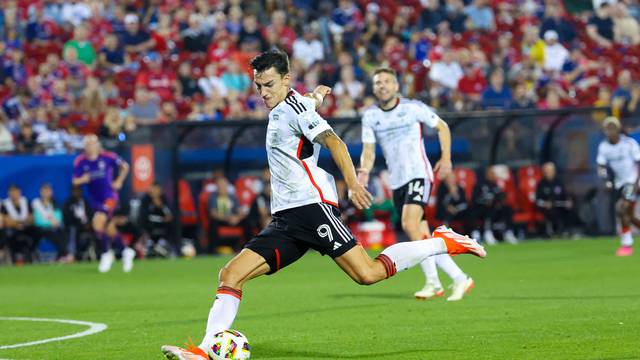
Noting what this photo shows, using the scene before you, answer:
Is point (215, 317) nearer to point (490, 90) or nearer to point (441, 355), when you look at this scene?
point (441, 355)

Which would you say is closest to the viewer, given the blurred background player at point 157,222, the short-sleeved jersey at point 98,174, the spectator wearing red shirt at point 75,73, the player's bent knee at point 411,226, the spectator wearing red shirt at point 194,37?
the player's bent knee at point 411,226

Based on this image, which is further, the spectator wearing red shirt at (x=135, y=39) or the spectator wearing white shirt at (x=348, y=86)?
the spectator wearing white shirt at (x=348, y=86)

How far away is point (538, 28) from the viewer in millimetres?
32219

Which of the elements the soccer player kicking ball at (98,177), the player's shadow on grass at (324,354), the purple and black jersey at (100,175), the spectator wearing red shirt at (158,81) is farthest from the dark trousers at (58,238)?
the player's shadow on grass at (324,354)

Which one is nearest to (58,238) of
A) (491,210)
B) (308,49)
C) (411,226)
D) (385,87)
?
(308,49)

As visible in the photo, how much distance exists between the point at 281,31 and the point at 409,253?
2000cm

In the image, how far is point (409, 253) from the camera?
959 cm

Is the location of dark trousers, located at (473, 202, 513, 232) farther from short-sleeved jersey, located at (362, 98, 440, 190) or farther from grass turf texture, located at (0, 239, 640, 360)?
short-sleeved jersey, located at (362, 98, 440, 190)

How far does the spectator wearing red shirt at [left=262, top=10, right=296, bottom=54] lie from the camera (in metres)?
28.9

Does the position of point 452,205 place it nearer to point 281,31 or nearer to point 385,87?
point 281,31

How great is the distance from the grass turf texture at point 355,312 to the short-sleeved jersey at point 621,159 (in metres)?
1.46

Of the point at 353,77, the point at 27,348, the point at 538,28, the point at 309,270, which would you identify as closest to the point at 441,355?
the point at 27,348

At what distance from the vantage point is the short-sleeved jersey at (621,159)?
72.6ft

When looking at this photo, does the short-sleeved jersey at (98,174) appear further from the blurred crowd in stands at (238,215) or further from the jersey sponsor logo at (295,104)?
the jersey sponsor logo at (295,104)
